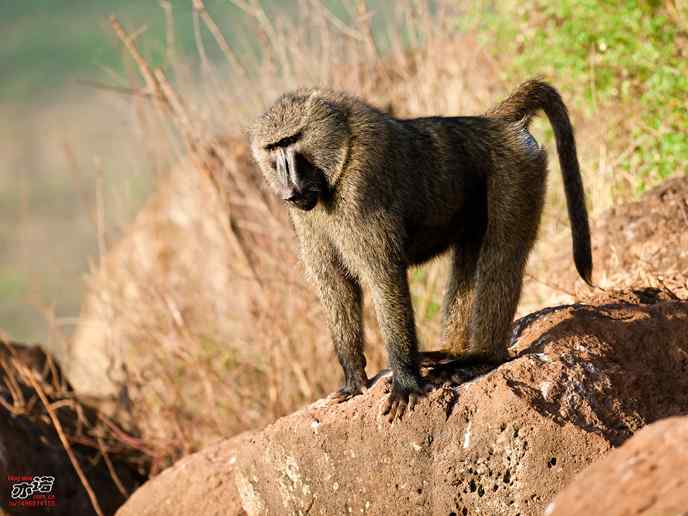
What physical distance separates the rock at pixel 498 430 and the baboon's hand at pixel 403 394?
40mm

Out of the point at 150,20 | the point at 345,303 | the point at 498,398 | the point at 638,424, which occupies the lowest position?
the point at 638,424

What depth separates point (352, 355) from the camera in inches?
168

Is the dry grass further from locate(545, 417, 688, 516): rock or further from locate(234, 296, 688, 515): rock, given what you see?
locate(545, 417, 688, 516): rock

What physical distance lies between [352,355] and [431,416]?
62 centimetres

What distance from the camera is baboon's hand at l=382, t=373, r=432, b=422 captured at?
3.81m

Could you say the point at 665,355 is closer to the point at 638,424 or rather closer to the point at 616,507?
the point at 638,424

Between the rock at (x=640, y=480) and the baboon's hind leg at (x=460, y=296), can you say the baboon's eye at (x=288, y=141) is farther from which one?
the rock at (x=640, y=480)

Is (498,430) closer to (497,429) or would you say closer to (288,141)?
(497,429)

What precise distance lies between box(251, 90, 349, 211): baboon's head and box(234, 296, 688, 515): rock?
93cm

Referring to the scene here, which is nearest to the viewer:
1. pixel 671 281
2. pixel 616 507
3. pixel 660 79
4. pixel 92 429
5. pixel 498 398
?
pixel 616 507

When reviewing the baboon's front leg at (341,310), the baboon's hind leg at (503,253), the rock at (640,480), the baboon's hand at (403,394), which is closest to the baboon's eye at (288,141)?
the baboon's front leg at (341,310)

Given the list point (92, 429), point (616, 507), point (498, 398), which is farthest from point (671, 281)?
point (92, 429)

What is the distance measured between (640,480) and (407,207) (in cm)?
195

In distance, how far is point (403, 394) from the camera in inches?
152
